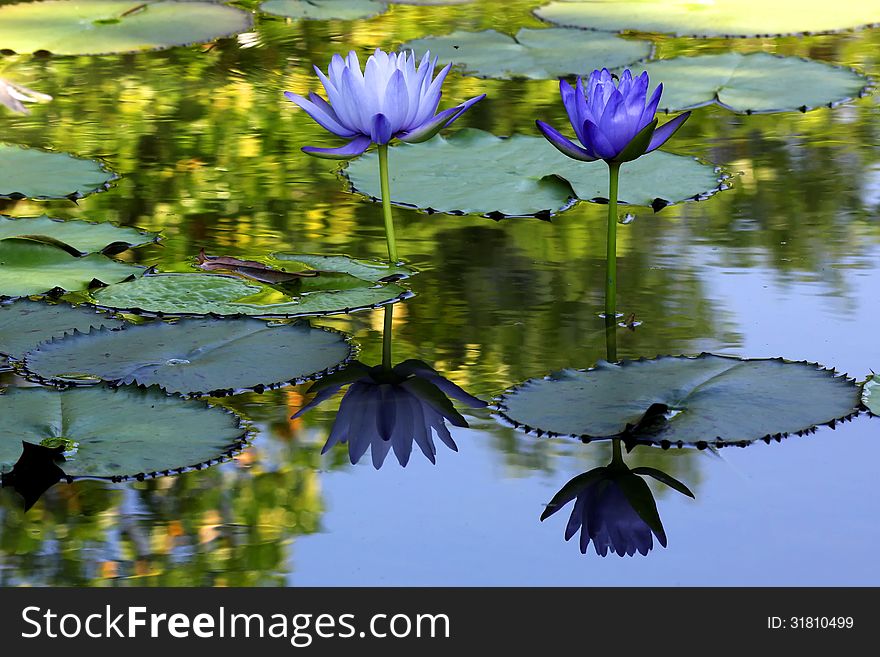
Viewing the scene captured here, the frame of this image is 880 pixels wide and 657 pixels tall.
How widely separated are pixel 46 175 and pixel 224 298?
0.93m

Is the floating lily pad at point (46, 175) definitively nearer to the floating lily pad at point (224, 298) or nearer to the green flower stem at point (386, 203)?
the floating lily pad at point (224, 298)

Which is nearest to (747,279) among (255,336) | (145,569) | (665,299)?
(665,299)

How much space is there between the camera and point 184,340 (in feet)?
6.72

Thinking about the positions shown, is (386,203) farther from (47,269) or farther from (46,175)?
(46,175)

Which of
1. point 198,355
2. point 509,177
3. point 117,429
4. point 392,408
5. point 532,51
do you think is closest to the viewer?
point 117,429

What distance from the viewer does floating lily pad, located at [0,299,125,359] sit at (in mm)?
2062

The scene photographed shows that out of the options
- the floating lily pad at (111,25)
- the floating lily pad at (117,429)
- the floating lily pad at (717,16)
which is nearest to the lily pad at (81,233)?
the floating lily pad at (117,429)

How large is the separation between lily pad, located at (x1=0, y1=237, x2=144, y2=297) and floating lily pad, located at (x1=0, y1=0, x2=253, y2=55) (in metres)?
1.87

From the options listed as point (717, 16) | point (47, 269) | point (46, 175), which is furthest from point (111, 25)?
point (47, 269)

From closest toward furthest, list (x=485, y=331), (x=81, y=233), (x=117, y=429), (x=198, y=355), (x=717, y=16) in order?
(x=117, y=429) < (x=198, y=355) < (x=485, y=331) < (x=81, y=233) < (x=717, y=16)

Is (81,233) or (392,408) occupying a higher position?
(81,233)

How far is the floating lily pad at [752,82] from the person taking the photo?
3352 millimetres

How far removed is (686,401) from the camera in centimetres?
180

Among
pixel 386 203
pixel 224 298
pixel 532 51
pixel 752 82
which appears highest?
pixel 532 51
